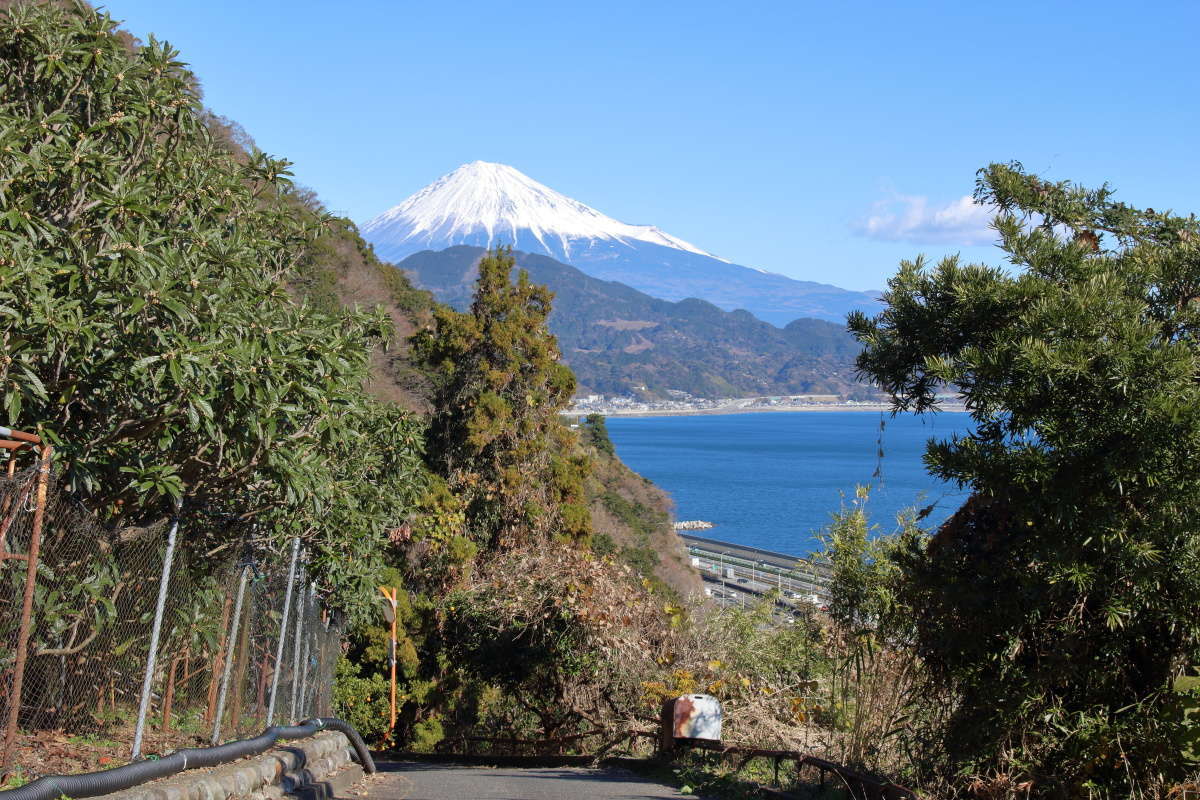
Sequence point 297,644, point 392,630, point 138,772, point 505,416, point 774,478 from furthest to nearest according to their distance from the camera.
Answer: point 774,478
point 505,416
point 392,630
point 297,644
point 138,772

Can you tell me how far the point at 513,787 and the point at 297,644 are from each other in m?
2.45

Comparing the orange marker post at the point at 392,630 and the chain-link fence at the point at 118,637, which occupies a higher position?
the chain-link fence at the point at 118,637

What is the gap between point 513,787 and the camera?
1045cm

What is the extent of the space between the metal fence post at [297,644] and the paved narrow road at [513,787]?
106 centimetres

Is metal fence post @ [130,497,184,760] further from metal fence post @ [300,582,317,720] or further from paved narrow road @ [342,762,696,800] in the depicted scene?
metal fence post @ [300,582,317,720]

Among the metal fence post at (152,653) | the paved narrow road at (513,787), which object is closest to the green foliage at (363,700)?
the paved narrow road at (513,787)

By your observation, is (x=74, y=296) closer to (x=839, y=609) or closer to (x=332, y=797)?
(x=332, y=797)

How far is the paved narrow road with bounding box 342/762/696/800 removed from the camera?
9531mm

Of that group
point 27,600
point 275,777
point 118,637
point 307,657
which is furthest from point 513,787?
point 27,600

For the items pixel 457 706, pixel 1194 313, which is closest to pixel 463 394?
pixel 457 706

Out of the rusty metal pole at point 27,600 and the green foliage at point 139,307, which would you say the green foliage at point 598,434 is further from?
the rusty metal pole at point 27,600

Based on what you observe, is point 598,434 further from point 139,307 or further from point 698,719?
point 139,307

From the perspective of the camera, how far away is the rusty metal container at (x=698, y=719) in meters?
11.0

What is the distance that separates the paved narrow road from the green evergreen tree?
1122 cm
